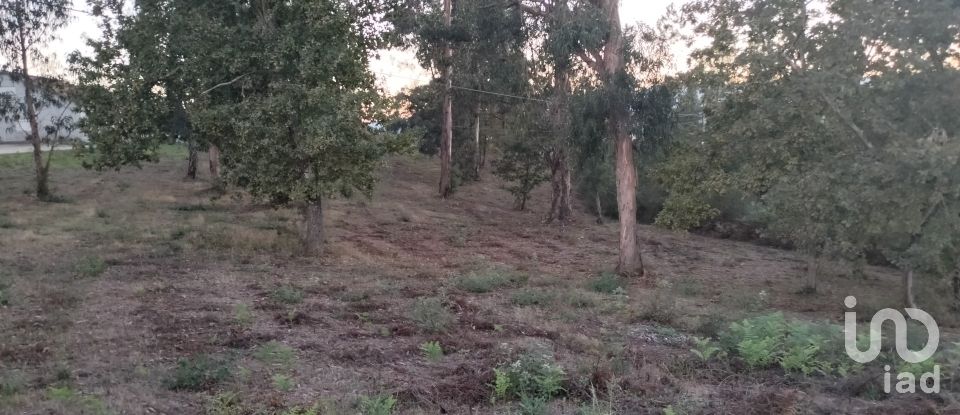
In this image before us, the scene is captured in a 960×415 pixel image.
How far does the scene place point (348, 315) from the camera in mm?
10461

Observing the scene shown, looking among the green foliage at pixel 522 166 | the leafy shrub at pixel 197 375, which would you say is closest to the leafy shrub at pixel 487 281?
the leafy shrub at pixel 197 375

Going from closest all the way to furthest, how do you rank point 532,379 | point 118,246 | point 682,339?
point 532,379
point 682,339
point 118,246

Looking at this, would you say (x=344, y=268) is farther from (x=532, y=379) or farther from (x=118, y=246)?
(x=532, y=379)

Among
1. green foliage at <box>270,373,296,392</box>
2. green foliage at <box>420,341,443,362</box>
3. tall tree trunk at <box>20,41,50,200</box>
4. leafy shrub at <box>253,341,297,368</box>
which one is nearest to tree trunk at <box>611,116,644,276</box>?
green foliage at <box>420,341,443,362</box>

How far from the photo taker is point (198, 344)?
26.9 ft

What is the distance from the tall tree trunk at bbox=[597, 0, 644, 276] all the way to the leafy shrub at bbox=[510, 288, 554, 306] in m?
5.69

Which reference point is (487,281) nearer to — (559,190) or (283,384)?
(283,384)

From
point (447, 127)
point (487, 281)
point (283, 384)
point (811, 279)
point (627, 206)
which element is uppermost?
point (447, 127)

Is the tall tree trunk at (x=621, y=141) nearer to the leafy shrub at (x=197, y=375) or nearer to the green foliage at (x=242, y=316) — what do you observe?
the green foliage at (x=242, y=316)

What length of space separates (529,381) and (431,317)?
352cm

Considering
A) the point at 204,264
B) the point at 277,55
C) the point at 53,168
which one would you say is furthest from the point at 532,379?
the point at 53,168

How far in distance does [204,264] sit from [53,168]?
29.4 meters

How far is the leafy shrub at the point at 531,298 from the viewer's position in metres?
12.3

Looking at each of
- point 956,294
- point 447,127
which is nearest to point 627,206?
point 956,294
